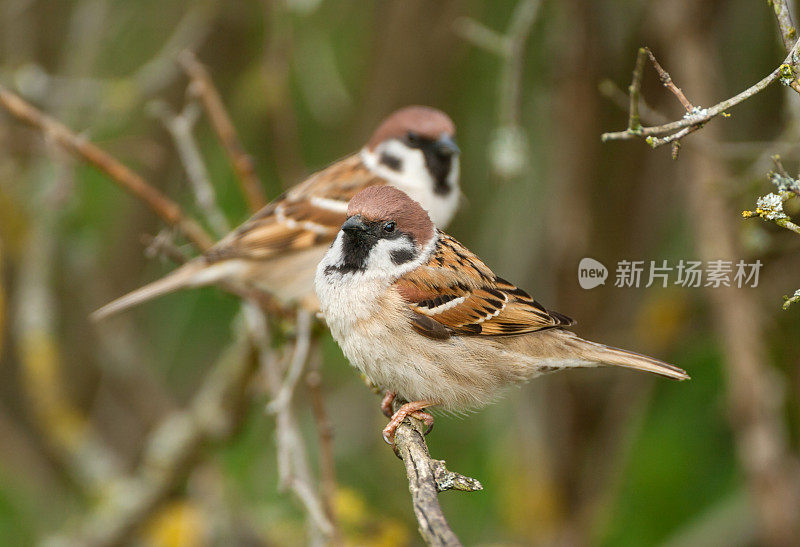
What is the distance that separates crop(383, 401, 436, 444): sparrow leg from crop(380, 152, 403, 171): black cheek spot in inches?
53.7

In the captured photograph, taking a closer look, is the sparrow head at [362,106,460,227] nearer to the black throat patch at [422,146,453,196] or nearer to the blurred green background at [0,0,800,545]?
the black throat patch at [422,146,453,196]

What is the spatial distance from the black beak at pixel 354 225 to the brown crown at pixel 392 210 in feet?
0.08

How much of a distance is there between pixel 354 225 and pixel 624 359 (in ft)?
2.89

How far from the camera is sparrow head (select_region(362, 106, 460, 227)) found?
354 cm

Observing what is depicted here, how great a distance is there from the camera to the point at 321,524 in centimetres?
258

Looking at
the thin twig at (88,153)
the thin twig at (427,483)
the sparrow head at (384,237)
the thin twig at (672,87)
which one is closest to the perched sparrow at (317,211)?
the thin twig at (88,153)

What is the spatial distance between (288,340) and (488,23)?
1.96m

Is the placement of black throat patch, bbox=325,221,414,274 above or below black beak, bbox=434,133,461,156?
below

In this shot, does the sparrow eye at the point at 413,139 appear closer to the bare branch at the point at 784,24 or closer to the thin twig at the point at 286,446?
the thin twig at the point at 286,446

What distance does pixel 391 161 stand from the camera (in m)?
3.72

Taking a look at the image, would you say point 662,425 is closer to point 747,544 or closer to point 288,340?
Result: point 747,544

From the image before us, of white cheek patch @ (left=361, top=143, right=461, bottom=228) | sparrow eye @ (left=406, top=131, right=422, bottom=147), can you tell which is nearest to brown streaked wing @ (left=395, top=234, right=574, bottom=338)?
white cheek patch @ (left=361, top=143, right=461, bottom=228)

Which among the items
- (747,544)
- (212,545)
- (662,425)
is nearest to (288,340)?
(212,545)

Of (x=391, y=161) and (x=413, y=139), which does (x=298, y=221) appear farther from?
(x=413, y=139)
